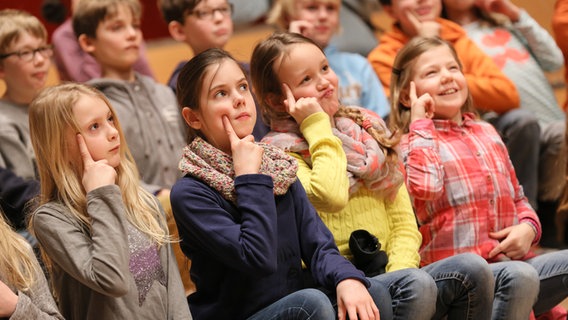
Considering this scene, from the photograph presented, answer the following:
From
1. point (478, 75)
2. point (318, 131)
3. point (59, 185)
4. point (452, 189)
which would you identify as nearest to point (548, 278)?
point (452, 189)

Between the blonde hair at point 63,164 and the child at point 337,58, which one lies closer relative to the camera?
the blonde hair at point 63,164

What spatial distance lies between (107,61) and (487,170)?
54.8 inches

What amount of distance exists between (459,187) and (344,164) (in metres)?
0.42

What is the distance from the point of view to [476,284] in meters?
2.17

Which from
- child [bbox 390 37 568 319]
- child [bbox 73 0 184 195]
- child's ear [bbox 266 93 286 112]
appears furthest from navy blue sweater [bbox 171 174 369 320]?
child [bbox 73 0 184 195]

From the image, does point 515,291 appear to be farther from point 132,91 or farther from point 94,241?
point 132,91

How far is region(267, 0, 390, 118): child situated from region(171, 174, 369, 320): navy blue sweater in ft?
3.75

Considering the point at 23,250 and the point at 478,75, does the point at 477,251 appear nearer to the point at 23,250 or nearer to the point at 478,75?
the point at 478,75

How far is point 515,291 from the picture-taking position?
227cm

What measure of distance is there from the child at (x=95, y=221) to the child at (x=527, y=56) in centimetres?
175

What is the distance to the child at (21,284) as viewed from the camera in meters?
1.84

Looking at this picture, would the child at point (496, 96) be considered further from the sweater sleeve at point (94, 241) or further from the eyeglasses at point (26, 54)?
the sweater sleeve at point (94, 241)

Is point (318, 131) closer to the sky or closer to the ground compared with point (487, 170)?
closer to the sky

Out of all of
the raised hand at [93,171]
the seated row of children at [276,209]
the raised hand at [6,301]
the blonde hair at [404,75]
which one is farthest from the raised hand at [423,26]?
the raised hand at [6,301]
